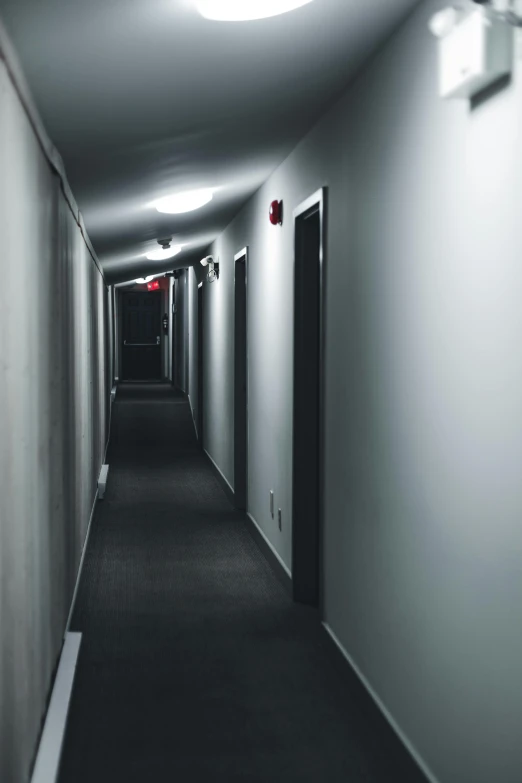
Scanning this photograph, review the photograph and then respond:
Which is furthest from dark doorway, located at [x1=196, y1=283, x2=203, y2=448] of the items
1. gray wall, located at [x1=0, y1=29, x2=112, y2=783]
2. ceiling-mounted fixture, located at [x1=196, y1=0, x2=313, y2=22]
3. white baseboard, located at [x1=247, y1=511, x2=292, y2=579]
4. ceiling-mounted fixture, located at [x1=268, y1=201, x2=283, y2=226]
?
ceiling-mounted fixture, located at [x1=196, y1=0, x2=313, y2=22]

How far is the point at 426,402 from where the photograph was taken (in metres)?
2.46

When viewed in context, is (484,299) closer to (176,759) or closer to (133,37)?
(133,37)

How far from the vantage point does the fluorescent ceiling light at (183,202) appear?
5.06 m

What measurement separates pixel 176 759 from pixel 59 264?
194 centimetres

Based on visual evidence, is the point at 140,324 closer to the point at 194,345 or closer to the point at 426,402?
the point at 194,345

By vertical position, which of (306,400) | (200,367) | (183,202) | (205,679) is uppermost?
(183,202)

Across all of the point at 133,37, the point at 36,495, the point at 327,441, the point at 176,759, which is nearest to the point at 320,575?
the point at 327,441

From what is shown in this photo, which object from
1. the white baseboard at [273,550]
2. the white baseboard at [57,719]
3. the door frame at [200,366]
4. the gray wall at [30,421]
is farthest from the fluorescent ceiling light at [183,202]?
the door frame at [200,366]

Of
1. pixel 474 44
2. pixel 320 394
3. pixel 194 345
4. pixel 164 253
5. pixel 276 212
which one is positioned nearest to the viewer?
pixel 474 44

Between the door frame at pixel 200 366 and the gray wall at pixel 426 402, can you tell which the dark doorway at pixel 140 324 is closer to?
the door frame at pixel 200 366

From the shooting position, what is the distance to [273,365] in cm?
506

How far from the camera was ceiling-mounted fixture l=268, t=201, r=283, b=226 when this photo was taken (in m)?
4.73

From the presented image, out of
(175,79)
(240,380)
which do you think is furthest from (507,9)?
(240,380)

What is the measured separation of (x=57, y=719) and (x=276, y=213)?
2.95m
